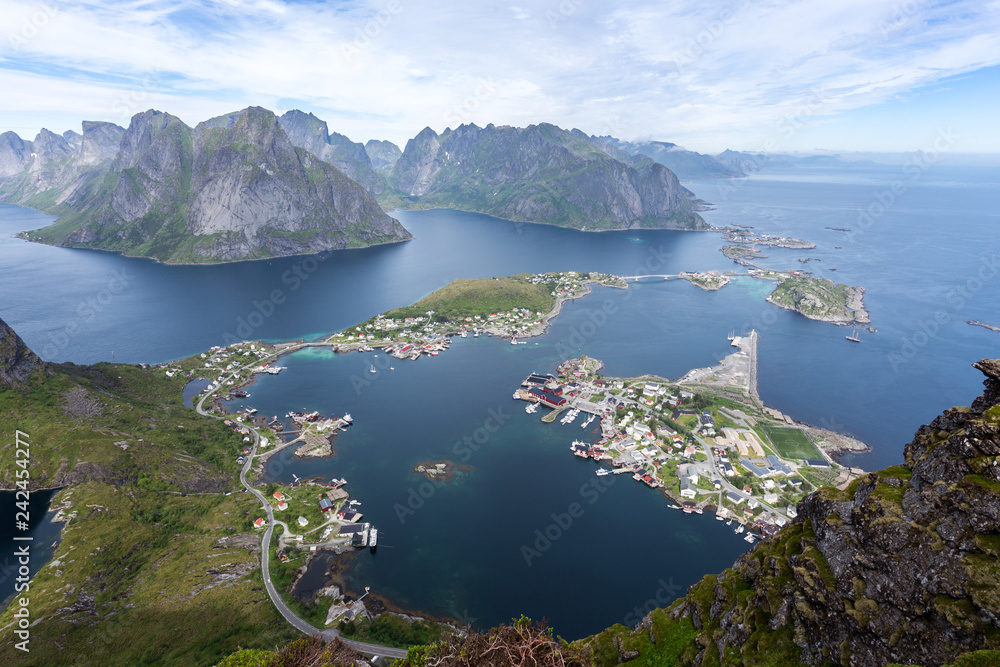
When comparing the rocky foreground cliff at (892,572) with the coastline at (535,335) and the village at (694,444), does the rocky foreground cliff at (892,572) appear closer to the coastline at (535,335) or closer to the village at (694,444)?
the village at (694,444)

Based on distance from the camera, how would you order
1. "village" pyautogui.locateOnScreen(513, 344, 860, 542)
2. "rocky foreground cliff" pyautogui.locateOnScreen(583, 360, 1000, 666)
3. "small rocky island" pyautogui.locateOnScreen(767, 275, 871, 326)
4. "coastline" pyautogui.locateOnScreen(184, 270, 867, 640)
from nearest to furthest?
1. "rocky foreground cliff" pyautogui.locateOnScreen(583, 360, 1000, 666)
2. "village" pyautogui.locateOnScreen(513, 344, 860, 542)
3. "coastline" pyautogui.locateOnScreen(184, 270, 867, 640)
4. "small rocky island" pyautogui.locateOnScreen(767, 275, 871, 326)

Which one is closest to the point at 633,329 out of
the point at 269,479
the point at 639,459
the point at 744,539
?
the point at 639,459

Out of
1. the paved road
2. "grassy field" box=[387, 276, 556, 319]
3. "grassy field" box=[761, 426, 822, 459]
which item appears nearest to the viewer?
the paved road

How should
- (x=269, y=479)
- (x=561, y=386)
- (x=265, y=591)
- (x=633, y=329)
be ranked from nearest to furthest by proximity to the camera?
(x=265, y=591) → (x=269, y=479) → (x=561, y=386) → (x=633, y=329)

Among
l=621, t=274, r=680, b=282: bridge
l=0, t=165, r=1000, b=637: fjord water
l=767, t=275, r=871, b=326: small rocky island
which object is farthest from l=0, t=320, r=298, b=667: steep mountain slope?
l=767, t=275, r=871, b=326: small rocky island

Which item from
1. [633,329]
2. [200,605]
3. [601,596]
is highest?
[633,329]

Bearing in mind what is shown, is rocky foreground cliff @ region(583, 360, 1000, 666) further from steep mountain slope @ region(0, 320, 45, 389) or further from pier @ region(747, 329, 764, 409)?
steep mountain slope @ region(0, 320, 45, 389)

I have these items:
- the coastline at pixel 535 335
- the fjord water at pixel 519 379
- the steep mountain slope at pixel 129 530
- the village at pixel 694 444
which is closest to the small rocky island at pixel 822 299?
the fjord water at pixel 519 379

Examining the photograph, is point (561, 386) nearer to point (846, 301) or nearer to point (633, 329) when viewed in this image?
point (633, 329)
